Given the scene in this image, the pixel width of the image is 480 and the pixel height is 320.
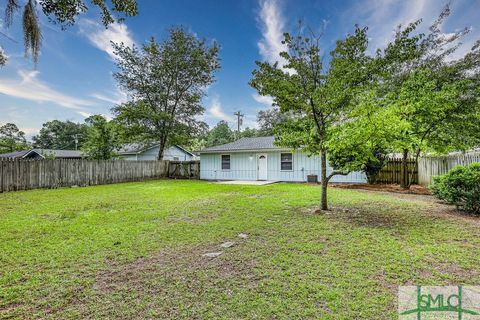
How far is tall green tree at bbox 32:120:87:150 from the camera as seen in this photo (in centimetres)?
4509

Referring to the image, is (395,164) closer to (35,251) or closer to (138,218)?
(138,218)

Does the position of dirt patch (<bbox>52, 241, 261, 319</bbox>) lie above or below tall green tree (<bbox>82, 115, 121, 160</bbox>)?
below

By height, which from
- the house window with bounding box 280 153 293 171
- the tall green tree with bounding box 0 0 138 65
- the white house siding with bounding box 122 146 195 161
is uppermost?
the tall green tree with bounding box 0 0 138 65

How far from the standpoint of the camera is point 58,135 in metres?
45.6

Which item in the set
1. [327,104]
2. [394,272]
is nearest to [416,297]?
[394,272]

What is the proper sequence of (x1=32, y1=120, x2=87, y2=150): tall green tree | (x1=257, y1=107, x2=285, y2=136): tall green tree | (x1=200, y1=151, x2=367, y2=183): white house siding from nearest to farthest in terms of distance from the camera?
(x1=200, y1=151, x2=367, y2=183): white house siding < (x1=257, y1=107, x2=285, y2=136): tall green tree < (x1=32, y1=120, x2=87, y2=150): tall green tree

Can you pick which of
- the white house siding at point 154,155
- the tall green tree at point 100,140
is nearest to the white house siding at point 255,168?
the tall green tree at point 100,140

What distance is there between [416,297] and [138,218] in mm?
5275

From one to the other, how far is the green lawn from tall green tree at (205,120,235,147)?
120ft

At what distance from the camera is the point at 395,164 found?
12992mm

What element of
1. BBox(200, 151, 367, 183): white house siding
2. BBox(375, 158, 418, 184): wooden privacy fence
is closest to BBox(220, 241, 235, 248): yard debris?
BBox(200, 151, 367, 183): white house siding

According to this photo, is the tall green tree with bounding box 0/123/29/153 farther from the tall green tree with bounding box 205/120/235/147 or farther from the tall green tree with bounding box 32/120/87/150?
the tall green tree with bounding box 205/120/235/147

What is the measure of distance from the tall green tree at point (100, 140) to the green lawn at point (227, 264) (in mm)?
10843

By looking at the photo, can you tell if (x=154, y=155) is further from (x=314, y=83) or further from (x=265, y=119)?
(x=314, y=83)
